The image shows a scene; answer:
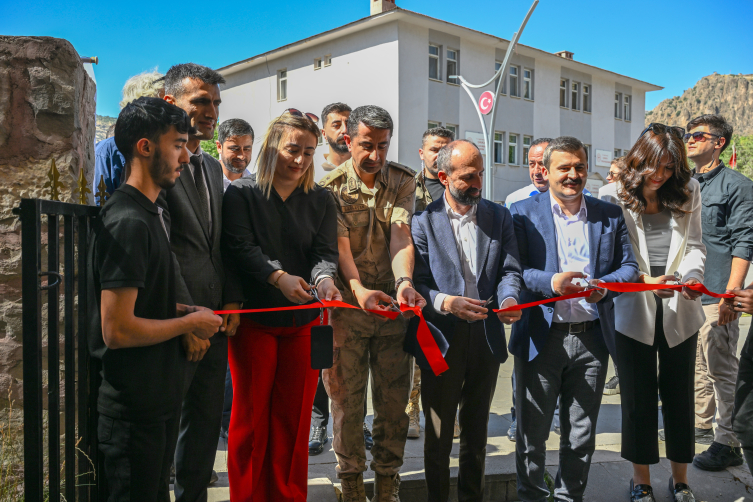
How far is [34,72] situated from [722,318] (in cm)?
407

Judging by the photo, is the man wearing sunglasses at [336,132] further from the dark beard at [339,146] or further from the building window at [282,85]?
the building window at [282,85]

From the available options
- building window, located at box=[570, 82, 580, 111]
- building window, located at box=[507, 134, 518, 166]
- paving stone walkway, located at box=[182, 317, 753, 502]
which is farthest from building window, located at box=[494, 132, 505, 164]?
paving stone walkway, located at box=[182, 317, 753, 502]

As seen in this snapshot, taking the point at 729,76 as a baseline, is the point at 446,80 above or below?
below

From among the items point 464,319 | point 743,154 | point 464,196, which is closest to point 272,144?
point 464,196

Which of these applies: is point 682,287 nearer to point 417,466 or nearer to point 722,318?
point 722,318

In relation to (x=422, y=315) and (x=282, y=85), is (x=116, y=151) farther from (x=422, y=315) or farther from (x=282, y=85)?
(x=282, y=85)

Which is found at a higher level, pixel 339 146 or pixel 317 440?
pixel 339 146

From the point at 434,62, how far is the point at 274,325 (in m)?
22.4

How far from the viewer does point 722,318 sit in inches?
139

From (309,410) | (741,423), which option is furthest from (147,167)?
(741,423)

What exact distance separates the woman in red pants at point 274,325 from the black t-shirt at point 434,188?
193 cm

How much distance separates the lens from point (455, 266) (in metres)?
3.22

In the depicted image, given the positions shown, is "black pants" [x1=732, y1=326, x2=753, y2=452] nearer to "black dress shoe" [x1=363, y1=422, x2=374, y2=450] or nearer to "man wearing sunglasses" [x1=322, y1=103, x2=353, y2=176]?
"black dress shoe" [x1=363, y1=422, x2=374, y2=450]

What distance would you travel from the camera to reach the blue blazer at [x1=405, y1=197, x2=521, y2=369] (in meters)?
3.16
